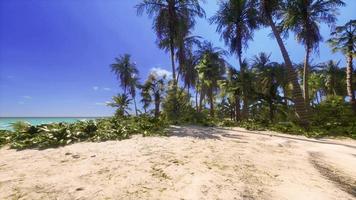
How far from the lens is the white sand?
139 inches

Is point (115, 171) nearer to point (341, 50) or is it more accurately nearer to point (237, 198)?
point (237, 198)

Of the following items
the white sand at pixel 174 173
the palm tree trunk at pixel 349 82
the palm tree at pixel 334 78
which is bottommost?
the white sand at pixel 174 173

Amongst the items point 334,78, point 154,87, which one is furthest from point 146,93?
point 334,78

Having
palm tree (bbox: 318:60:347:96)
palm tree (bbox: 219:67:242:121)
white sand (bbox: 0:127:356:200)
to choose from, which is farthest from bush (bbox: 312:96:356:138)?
palm tree (bbox: 318:60:347:96)

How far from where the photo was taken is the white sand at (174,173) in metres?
3.54

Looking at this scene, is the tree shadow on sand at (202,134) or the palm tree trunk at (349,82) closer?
the tree shadow on sand at (202,134)

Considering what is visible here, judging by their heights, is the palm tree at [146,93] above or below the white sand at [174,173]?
above

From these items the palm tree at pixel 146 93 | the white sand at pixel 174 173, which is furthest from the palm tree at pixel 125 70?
the white sand at pixel 174 173

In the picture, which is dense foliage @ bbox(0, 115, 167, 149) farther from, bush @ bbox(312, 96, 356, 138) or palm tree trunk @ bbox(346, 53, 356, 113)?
palm tree trunk @ bbox(346, 53, 356, 113)

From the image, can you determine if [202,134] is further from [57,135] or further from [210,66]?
[210,66]

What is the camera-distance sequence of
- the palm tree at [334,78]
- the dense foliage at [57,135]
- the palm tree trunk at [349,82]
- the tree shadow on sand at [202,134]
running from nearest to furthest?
the dense foliage at [57,135]
the tree shadow on sand at [202,134]
the palm tree trunk at [349,82]
the palm tree at [334,78]

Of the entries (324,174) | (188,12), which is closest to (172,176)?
(324,174)

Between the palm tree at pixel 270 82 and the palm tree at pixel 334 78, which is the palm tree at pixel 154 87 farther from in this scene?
the palm tree at pixel 334 78

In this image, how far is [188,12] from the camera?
1780cm
